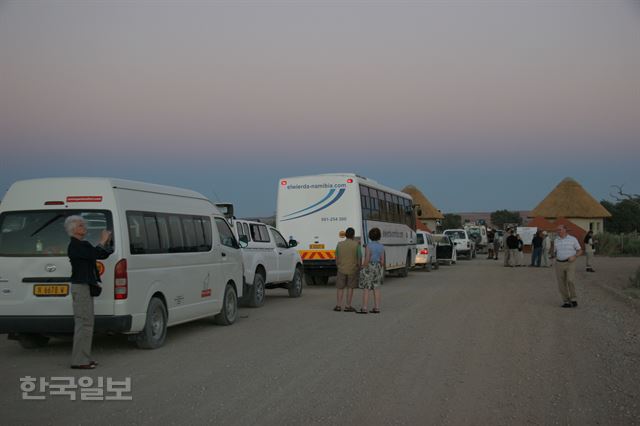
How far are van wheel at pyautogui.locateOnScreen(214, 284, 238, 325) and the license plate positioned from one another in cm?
412

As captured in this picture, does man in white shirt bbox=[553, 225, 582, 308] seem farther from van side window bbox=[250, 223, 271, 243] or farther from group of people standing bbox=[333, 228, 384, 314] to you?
van side window bbox=[250, 223, 271, 243]

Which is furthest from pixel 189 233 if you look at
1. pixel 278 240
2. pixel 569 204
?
pixel 569 204

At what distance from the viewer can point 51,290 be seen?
9.80 meters

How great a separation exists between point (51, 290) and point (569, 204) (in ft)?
224

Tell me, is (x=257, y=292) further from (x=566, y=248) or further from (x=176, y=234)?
(x=566, y=248)

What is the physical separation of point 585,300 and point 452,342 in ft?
29.0

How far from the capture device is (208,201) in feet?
45.4

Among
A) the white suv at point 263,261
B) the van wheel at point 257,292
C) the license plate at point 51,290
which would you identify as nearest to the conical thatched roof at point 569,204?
the white suv at point 263,261

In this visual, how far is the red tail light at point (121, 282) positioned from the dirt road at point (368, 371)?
0.89m

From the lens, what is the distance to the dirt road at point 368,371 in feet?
22.3

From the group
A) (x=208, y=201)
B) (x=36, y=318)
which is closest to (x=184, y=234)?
(x=208, y=201)

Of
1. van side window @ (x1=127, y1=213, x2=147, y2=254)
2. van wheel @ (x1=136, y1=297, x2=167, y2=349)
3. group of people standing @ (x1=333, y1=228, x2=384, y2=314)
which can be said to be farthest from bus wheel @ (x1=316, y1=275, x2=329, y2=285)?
van side window @ (x1=127, y1=213, x2=147, y2=254)

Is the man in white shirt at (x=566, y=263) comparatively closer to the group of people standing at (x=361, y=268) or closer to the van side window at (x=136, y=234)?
the group of people standing at (x=361, y=268)

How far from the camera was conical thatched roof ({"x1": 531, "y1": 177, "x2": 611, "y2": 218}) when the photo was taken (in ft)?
234
